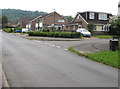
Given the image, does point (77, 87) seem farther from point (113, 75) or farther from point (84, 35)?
point (84, 35)

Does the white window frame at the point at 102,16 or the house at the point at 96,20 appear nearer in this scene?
the house at the point at 96,20

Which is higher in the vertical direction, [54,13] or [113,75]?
[54,13]

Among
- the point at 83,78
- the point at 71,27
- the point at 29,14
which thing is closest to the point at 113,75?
the point at 83,78

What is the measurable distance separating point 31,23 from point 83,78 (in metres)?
80.1

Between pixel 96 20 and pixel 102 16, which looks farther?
pixel 102 16

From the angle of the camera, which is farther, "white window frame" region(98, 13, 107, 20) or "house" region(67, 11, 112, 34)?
"white window frame" region(98, 13, 107, 20)

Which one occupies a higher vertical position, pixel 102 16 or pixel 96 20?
pixel 102 16

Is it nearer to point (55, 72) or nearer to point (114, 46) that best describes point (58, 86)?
point (55, 72)

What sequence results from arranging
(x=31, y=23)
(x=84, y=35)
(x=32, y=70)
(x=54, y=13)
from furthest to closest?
1. (x=31, y=23)
2. (x=54, y=13)
3. (x=84, y=35)
4. (x=32, y=70)

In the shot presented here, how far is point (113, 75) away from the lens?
8.84 m

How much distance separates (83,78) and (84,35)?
34.3 meters

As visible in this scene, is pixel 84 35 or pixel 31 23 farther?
pixel 31 23

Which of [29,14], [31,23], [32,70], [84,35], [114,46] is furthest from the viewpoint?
[29,14]

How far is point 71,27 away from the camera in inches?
2340
